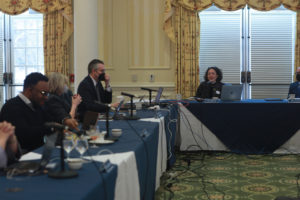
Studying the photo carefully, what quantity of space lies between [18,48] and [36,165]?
281 inches

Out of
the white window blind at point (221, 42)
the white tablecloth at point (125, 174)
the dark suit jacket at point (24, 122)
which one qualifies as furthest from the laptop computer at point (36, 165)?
the white window blind at point (221, 42)

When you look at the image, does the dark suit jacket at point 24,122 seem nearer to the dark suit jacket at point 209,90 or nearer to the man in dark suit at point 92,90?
the man in dark suit at point 92,90

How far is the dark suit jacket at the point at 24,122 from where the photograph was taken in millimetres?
3094

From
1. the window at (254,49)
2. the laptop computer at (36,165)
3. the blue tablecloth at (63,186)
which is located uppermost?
the window at (254,49)

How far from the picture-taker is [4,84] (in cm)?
870

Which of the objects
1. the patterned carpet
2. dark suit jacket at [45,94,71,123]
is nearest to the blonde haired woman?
dark suit jacket at [45,94,71,123]

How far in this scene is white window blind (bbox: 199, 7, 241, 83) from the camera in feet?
26.8

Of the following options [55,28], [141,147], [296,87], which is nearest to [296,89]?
[296,87]

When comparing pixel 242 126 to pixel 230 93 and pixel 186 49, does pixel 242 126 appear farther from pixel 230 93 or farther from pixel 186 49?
pixel 186 49

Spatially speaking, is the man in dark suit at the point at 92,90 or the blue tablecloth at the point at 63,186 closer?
the blue tablecloth at the point at 63,186

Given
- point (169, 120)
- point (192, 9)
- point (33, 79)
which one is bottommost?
point (169, 120)

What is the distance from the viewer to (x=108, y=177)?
1932 millimetres

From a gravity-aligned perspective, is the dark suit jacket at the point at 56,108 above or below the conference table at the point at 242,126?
above

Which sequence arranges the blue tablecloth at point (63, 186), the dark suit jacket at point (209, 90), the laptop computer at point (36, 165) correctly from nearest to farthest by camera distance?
the blue tablecloth at point (63, 186), the laptop computer at point (36, 165), the dark suit jacket at point (209, 90)
